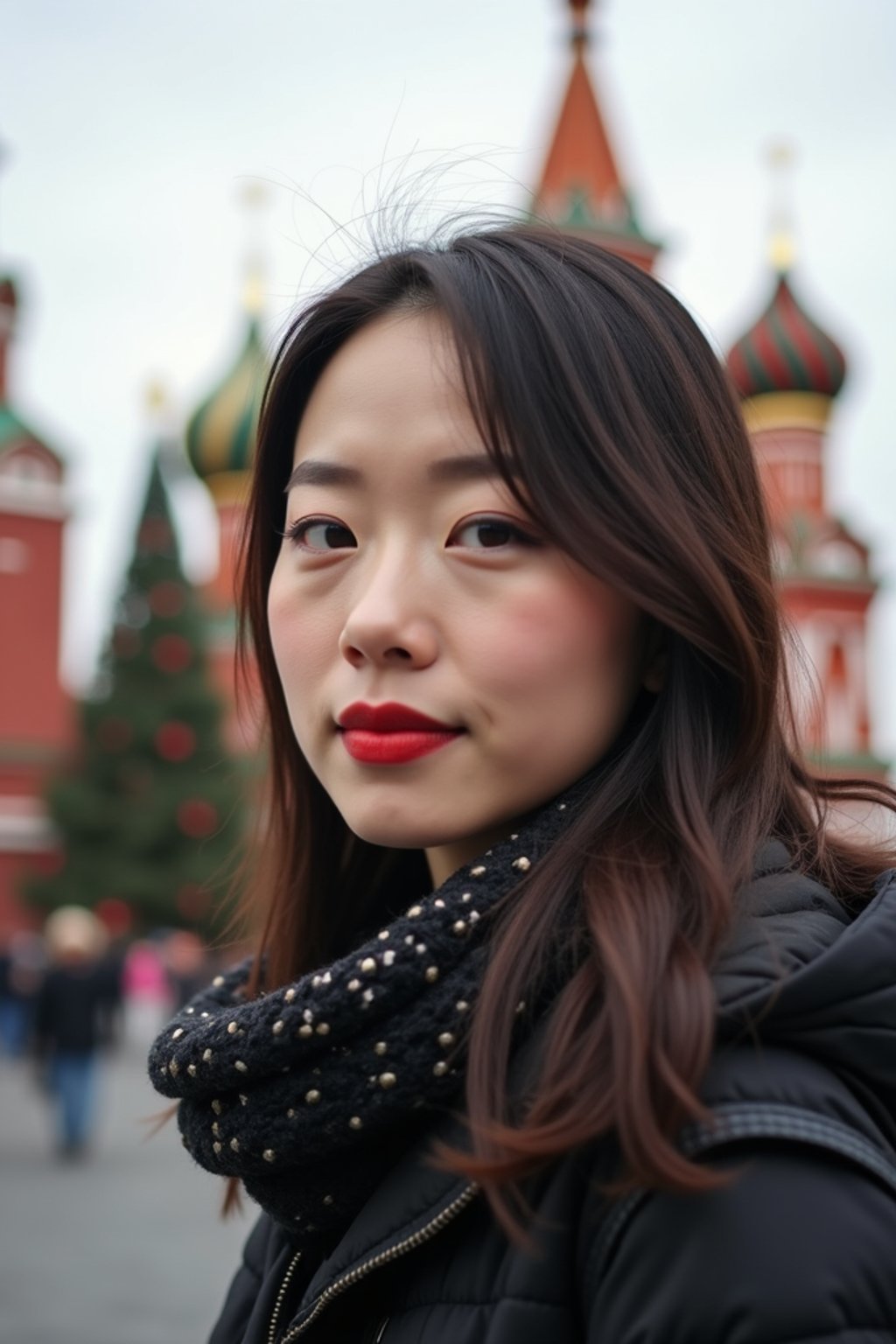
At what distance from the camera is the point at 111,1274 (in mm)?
7055

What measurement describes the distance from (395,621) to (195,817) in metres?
26.6

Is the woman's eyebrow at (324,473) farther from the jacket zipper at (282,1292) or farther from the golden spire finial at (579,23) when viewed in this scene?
the golden spire finial at (579,23)

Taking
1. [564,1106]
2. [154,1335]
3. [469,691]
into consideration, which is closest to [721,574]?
[469,691]

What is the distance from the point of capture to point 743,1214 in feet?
4.16

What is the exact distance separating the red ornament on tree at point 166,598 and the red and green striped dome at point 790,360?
40.3 feet

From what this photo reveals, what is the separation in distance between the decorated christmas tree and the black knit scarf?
25.0 meters

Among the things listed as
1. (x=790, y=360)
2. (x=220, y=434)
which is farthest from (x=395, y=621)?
(x=220, y=434)

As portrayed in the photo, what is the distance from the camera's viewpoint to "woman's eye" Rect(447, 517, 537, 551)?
1.65 m

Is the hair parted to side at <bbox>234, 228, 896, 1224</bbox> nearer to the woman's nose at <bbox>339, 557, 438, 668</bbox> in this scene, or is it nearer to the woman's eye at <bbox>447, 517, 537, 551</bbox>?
the woman's eye at <bbox>447, 517, 537, 551</bbox>

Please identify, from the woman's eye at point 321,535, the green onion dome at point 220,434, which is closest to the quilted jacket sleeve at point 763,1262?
the woman's eye at point 321,535

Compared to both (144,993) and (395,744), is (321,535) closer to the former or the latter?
(395,744)

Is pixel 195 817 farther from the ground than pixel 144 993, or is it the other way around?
pixel 195 817

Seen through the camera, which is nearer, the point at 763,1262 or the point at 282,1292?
the point at 763,1262

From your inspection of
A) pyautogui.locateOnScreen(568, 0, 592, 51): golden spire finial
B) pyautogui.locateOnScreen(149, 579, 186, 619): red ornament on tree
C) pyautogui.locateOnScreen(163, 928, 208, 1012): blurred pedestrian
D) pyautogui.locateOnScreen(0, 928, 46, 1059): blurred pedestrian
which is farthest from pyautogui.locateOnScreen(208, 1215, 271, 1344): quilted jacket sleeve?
pyautogui.locateOnScreen(149, 579, 186, 619): red ornament on tree
